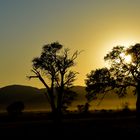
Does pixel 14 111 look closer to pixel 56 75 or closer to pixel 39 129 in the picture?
pixel 56 75

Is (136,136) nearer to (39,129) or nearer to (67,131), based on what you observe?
→ (67,131)

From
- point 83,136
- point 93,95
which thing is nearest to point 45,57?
point 93,95

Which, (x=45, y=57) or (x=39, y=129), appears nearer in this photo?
(x=39, y=129)

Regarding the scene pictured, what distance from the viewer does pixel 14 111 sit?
101m

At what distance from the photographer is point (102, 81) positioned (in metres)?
69.0

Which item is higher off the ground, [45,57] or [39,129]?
[45,57]

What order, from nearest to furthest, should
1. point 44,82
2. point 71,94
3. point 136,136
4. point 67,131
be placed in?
1. point 136,136
2. point 67,131
3. point 44,82
4. point 71,94

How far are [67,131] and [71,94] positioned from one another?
25579 mm

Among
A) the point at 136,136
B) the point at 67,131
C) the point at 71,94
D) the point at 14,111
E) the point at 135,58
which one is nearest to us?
the point at 136,136

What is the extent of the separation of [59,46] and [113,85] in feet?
37.2

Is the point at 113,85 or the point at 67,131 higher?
the point at 113,85

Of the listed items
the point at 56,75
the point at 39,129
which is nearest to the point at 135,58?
the point at 56,75

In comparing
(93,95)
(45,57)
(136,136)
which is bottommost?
(136,136)

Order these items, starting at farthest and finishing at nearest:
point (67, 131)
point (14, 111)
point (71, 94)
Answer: point (14, 111)
point (71, 94)
point (67, 131)
